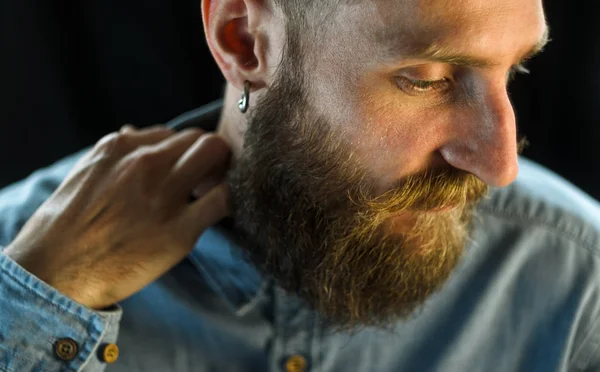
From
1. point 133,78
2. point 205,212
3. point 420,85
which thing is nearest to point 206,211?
point 205,212

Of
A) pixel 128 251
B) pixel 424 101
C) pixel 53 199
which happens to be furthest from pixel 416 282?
pixel 53 199

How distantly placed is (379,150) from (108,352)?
1.39 ft

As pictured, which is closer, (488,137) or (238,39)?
(488,137)

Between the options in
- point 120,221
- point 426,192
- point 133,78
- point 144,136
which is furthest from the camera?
point 133,78

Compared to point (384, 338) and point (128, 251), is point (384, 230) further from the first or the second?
point (128, 251)

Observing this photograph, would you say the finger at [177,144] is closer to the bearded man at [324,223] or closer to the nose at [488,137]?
the bearded man at [324,223]

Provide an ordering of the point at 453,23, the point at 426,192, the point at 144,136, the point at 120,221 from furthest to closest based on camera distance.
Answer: the point at 144,136
the point at 120,221
the point at 426,192
the point at 453,23

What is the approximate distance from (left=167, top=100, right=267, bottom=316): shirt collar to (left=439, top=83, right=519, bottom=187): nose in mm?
372

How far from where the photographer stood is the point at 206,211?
39.4 inches

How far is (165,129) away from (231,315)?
291 millimetres

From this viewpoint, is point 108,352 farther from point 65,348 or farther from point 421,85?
point 421,85

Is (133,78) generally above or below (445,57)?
below

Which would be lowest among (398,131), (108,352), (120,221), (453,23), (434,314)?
(434,314)

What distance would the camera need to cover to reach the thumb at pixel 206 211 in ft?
3.26
